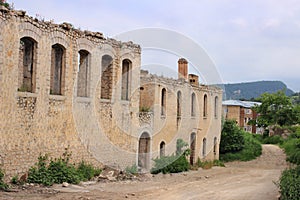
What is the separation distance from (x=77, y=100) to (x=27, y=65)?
8.08 ft

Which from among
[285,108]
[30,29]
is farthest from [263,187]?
[285,108]

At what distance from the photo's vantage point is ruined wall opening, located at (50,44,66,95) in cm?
1553

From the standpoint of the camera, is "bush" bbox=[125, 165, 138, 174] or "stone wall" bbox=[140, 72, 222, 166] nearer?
"bush" bbox=[125, 165, 138, 174]

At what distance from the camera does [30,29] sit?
13547mm

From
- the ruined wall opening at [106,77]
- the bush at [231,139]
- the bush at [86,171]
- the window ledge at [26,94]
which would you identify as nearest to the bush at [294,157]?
the bush at [231,139]

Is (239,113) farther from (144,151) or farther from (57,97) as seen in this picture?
(57,97)

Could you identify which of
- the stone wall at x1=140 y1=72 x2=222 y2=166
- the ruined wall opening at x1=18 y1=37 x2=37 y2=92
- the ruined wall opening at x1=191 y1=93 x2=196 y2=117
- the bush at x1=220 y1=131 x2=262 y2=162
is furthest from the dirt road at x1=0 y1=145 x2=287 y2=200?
the bush at x1=220 y1=131 x2=262 y2=162

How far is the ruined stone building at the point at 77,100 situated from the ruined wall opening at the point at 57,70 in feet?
0.12

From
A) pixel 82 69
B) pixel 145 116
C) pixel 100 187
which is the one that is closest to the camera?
pixel 100 187

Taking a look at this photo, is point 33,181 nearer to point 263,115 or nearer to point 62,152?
point 62,152

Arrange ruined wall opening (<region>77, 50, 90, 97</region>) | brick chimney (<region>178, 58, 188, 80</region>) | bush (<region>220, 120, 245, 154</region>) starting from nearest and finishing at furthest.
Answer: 1. ruined wall opening (<region>77, 50, 90, 97</region>)
2. brick chimney (<region>178, 58, 188, 80</region>)
3. bush (<region>220, 120, 245, 154</region>)

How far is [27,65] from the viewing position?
14719 millimetres

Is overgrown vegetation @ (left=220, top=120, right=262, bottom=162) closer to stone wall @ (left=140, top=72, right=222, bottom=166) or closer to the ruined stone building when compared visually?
stone wall @ (left=140, top=72, right=222, bottom=166)

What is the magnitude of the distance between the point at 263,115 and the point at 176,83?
78.0 ft
